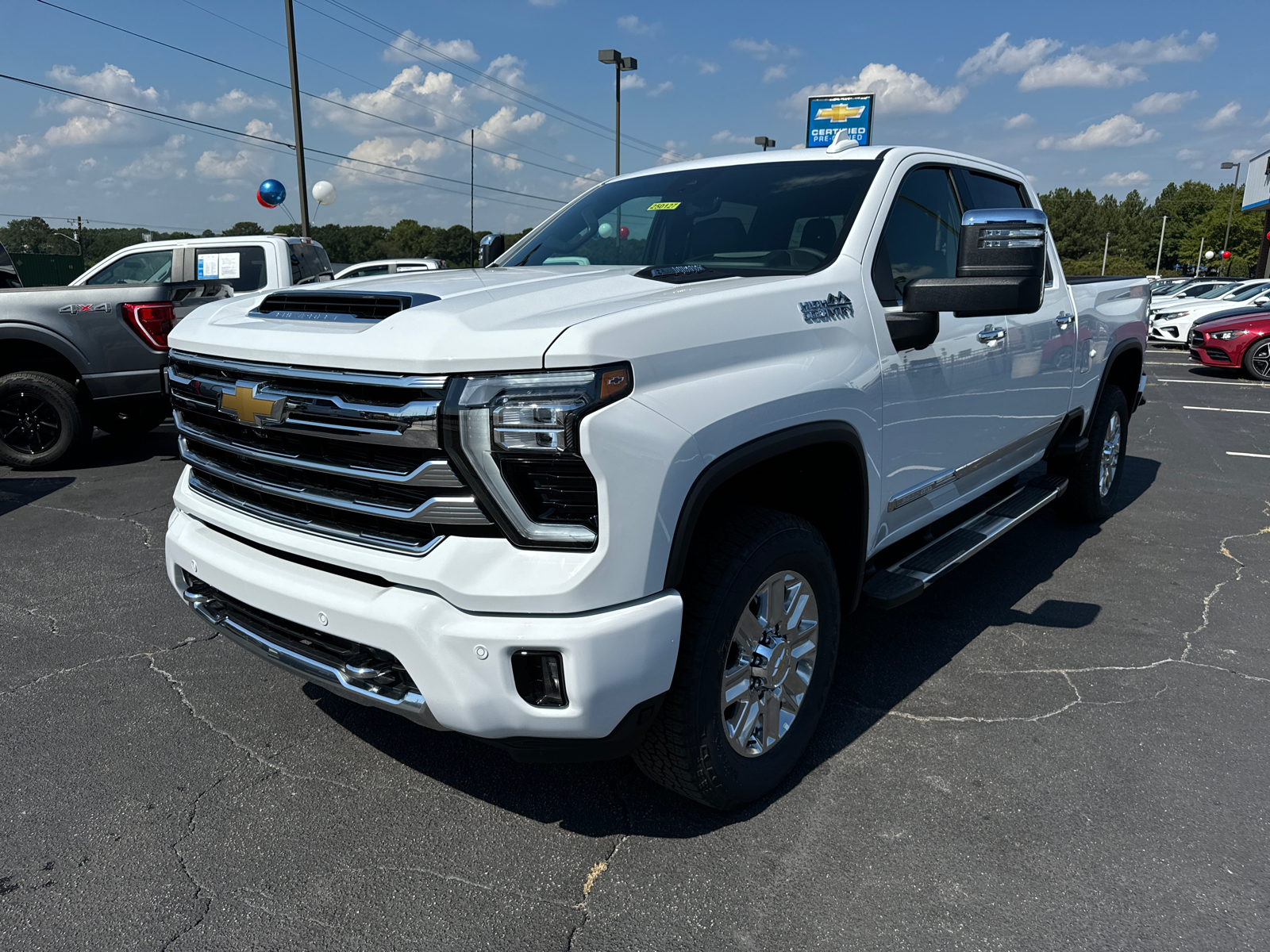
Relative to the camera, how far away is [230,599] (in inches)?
103

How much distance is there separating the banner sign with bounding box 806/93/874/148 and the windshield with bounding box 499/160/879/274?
25495 millimetres

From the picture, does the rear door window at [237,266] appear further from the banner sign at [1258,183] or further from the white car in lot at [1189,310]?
the banner sign at [1258,183]

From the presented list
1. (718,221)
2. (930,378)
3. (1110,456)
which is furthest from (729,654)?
(1110,456)

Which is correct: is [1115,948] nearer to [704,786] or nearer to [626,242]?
[704,786]

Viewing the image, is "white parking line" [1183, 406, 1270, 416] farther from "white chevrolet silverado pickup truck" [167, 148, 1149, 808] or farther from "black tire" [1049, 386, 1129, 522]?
"white chevrolet silverado pickup truck" [167, 148, 1149, 808]

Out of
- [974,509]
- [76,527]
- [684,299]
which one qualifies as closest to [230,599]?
[684,299]

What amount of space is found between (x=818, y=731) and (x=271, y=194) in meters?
19.8

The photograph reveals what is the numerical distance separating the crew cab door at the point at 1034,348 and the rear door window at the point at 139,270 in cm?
810

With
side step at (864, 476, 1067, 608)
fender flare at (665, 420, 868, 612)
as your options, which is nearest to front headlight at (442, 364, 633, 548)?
fender flare at (665, 420, 868, 612)

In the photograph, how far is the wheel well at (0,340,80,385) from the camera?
287 inches

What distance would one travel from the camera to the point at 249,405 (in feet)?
7.91

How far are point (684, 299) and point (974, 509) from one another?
258cm

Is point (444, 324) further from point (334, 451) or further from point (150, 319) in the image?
point (150, 319)

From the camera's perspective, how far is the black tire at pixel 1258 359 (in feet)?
47.4
